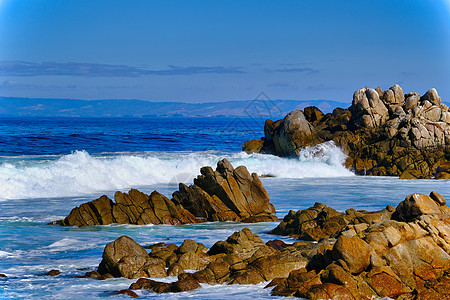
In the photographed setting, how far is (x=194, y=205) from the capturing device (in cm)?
2069

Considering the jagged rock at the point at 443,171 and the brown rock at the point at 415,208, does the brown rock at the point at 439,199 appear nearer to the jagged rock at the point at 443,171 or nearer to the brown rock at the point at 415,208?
the brown rock at the point at 415,208

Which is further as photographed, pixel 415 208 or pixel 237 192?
pixel 237 192

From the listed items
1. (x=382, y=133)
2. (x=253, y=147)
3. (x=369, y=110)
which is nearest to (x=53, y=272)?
(x=382, y=133)

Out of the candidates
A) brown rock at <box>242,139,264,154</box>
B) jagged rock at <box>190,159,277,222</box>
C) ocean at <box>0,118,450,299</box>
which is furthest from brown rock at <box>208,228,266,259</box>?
brown rock at <box>242,139,264,154</box>

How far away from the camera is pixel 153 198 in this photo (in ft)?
65.5

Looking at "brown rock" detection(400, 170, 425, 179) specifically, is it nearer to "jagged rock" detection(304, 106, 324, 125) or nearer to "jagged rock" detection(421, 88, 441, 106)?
"jagged rock" detection(421, 88, 441, 106)

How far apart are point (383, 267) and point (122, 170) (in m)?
24.0

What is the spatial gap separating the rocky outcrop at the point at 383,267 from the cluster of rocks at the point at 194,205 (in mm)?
8469

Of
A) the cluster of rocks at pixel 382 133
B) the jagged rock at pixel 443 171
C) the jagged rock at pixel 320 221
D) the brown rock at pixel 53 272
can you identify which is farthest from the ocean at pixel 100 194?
the jagged rock at pixel 443 171

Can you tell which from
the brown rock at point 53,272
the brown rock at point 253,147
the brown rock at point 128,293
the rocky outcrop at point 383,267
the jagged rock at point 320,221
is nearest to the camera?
the rocky outcrop at point 383,267

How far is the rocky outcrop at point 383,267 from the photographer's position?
403 inches

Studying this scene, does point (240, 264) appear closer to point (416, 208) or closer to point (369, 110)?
point (416, 208)

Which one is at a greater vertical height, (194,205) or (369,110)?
(369,110)

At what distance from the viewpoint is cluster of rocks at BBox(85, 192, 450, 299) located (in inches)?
408
